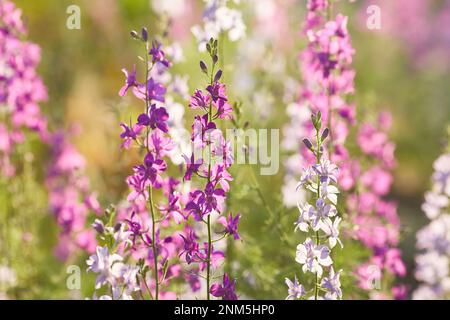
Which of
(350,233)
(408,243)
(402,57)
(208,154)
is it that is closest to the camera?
(208,154)

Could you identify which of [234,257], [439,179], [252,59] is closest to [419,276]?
[439,179]

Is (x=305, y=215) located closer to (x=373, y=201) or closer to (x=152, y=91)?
(x=152, y=91)

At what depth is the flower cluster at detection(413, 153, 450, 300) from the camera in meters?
3.47

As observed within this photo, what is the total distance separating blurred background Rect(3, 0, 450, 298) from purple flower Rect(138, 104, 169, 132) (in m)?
2.53

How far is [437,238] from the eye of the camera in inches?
138

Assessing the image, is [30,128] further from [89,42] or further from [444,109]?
[444,109]

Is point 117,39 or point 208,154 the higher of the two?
point 117,39

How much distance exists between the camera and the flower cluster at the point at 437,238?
11.4 feet

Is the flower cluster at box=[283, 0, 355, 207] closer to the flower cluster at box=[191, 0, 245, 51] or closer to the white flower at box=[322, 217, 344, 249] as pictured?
the flower cluster at box=[191, 0, 245, 51]

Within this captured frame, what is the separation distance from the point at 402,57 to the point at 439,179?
18.0ft

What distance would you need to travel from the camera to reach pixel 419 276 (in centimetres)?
356

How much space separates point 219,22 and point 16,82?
3.20 ft

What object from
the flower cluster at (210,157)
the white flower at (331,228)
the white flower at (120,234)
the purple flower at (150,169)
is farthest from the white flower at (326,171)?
the white flower at (120,234)


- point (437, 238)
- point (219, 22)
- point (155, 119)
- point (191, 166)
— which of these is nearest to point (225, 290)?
point (191, 166)
